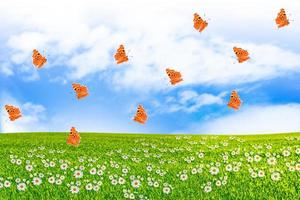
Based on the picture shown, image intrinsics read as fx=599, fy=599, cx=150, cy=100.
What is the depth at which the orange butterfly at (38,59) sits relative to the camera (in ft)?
64.0

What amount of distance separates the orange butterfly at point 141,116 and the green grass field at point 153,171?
1.39m

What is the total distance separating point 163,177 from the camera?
57.6ft

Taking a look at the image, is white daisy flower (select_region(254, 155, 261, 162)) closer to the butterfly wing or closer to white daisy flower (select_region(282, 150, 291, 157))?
white daisy flower (select_region(282, 150, 291, 157))

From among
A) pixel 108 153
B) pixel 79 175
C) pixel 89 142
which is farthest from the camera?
pixel 89 142

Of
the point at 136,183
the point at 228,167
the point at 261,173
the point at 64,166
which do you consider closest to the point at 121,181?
the point at 136,183

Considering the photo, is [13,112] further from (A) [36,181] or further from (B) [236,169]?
(B) [236,169]

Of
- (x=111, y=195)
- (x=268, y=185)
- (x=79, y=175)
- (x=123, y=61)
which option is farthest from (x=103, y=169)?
(x=268, y=185)

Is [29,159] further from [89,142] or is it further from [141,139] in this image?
[141,139]

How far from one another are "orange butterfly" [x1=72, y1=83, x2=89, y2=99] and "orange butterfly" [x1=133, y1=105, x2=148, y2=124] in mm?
1802

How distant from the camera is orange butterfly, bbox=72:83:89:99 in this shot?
63.1ft

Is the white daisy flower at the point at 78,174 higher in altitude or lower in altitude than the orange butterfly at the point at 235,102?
lower

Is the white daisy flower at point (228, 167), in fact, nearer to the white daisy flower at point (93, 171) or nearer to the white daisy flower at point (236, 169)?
the white daisy flower at point (236, 169)

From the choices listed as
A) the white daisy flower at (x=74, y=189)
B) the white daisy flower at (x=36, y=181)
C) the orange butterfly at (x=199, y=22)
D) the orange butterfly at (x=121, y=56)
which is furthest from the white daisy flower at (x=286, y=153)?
the white daisy flower at (x=36, y=181)

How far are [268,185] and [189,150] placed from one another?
5441 millimetres
